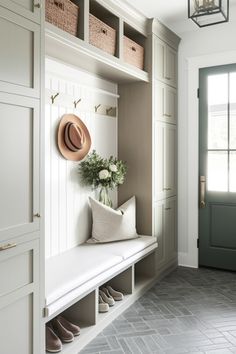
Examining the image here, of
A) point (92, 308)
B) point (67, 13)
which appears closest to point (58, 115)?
point (67, 13)

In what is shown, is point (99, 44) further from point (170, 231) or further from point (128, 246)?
point (170, 231)

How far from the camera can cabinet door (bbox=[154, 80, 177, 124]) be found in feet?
12.3

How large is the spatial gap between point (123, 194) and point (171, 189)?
2.03ft

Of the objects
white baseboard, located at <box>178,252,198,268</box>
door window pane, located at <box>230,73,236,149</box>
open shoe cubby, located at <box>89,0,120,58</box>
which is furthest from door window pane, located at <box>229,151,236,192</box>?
open shoe cubby, located at <box>89,0,120,58</box>

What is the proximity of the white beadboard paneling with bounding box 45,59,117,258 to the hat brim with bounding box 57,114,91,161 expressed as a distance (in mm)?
37

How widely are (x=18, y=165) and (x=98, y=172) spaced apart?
4.53ft

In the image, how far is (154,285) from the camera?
365 centimetres

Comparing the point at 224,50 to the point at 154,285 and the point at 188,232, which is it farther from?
the point at 154,285

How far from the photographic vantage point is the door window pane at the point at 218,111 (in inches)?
158

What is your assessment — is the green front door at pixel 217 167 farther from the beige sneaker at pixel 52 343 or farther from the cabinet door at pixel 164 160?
the beige sneaker at pixel 52 343

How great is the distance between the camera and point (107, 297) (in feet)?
9.93

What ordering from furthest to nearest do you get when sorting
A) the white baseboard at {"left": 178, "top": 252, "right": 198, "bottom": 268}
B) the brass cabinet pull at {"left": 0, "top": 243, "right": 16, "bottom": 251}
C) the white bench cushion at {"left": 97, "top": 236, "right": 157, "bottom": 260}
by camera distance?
the white baseboard at {"left": 178, "top": 252, "right": 198, "bottom": 268} → the white bench cushion at {"left": 97, "top": 236, "right": 157, "bottom": 260} → the brass cabinet pull at {"left": 0, "top": 243, "right": 16, "bottom": 251}

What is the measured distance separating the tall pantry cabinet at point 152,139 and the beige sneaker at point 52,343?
158 cm

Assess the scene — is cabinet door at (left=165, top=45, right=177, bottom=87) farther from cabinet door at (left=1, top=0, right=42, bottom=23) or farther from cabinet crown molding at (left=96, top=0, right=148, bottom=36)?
cabinet door at (left=1, top=0, right=42, bottom=23)
